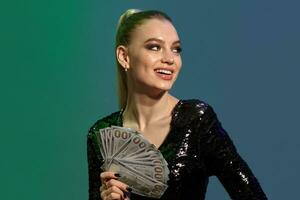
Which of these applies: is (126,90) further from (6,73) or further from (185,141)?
(6,73)

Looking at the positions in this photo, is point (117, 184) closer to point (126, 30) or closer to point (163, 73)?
point (163, 73)

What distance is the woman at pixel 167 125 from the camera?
147 cm

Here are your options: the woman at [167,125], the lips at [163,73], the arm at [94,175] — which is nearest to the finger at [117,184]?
the woman at [167,125]

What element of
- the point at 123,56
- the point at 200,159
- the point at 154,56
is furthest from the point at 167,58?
the point at 200,159

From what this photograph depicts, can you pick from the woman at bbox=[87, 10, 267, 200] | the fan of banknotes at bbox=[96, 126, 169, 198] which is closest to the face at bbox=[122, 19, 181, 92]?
the woman at bbox=[87, 10, 267, 200]

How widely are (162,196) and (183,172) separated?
2.7 inches

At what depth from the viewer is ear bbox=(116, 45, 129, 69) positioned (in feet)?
5.23

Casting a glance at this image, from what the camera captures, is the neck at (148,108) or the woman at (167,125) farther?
the neck at (148,108)

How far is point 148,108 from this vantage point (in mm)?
1580

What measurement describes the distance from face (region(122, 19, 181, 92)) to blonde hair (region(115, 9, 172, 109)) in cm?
2

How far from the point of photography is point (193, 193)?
1500mm

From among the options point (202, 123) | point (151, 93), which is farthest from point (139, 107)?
point (202, 123)

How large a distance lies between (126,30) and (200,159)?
354mm

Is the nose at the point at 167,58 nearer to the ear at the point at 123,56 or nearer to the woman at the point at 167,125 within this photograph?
the woman at the point at 167,125
